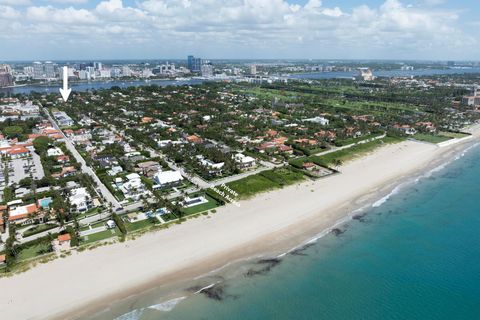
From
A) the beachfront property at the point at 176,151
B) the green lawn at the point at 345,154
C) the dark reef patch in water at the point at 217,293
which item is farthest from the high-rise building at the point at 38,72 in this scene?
the dark reef patch in water at the point at 217,293

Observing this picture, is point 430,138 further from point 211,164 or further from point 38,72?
point 38,72

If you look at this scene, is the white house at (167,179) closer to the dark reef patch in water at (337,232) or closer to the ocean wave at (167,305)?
the ocean wave at (167,305)

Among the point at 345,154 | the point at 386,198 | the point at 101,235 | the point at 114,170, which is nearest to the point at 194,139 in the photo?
the point at 114,170

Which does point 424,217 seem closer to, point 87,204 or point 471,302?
point 471,302

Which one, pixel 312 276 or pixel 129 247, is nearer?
pixel 312 276

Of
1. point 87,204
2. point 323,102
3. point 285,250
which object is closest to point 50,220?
point 87,204

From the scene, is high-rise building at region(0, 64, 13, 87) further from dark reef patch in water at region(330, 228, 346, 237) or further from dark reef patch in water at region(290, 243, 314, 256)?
dark reef patch in water at region(330, 228, 346, 237)
